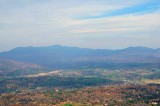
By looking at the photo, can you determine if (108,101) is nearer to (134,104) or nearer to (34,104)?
(134,104)

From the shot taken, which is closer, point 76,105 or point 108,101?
point 76,105

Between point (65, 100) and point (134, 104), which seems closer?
point (134, 104)

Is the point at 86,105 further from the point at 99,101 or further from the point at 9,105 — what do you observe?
the point at 9,105

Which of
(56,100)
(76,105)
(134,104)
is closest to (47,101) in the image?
(56,100)

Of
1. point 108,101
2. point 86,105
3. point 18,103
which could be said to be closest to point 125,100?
point 108,101

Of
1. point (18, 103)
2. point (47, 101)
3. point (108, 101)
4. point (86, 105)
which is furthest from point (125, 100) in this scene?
point (18, 103)

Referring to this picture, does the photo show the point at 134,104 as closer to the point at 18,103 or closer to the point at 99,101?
the point at 99,101

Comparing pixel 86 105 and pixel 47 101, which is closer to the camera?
pixel 86 105
